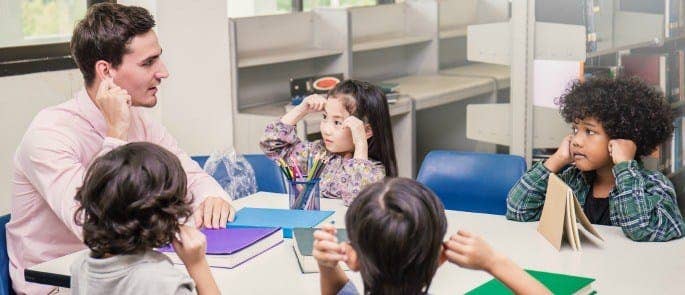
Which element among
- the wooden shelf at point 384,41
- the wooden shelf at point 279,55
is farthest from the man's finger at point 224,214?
the wooden shelf at point 384,41

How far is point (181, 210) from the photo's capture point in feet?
5.45

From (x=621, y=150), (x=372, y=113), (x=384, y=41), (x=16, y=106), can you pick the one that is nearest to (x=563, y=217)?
(x=621, y=150)

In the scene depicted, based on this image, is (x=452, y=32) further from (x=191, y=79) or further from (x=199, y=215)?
(x=199, y=215)

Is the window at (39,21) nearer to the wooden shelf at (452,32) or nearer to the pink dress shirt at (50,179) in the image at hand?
the pink dress shirt at (50,179)

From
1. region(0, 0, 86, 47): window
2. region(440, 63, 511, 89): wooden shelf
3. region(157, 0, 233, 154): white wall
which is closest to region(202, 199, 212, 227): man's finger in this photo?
region(0, 0, 86, 47): window

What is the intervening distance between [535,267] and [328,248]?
2.30 ft

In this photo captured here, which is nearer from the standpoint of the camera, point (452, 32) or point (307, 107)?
point (307, 107)

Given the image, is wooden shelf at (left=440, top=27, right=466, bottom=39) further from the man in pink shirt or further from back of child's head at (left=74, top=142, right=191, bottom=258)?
back of child's head at (left=74, top=142, right=191, bottom=258)

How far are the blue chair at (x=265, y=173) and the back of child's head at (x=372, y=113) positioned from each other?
1.14ft

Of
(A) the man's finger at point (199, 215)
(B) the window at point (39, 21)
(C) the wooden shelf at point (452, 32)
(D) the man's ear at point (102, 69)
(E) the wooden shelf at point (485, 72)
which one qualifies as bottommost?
(A) the man's finger at point (199, 215)

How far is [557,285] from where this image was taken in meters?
1.89

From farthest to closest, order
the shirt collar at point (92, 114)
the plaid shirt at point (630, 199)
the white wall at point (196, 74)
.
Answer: the white wall at point (196, 74) < the shirt collar at point (92, 114) < the plaid shirt at point (630, 199)

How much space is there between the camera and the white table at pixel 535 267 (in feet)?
6.44

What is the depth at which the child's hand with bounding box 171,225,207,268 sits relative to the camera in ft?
5.59
